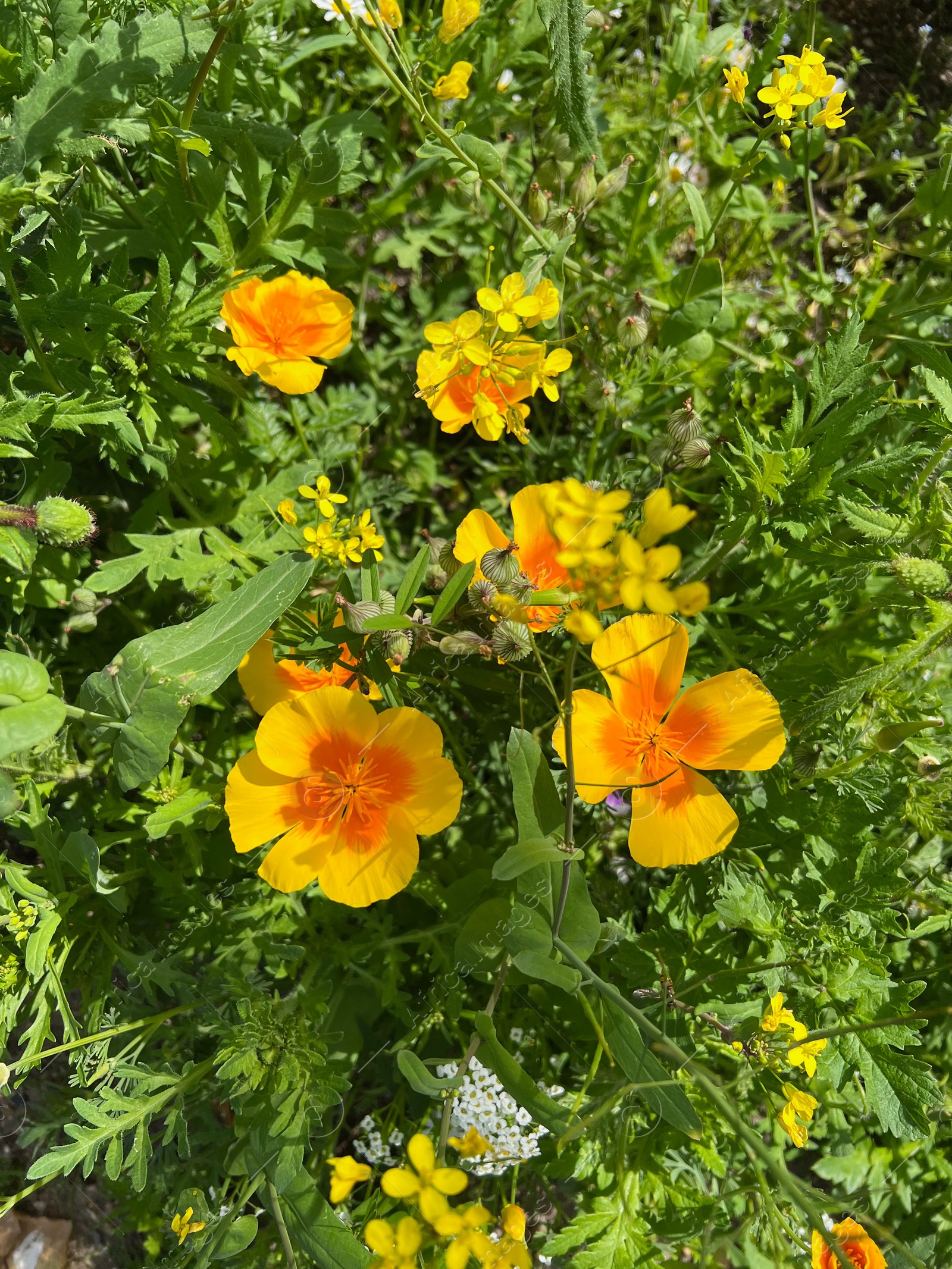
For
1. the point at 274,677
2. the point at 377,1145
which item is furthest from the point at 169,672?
the point at 377,1145

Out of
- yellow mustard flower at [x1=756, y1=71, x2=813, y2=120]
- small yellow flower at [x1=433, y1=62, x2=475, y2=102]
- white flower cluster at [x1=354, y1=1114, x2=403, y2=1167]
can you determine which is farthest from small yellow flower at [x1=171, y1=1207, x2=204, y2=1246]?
yellow mustard flower at [x1=756, y1=71, x2=813, y2=120]

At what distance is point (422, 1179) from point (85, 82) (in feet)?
7.24

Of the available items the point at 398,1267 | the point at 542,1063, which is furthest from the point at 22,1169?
the point at 398,1267

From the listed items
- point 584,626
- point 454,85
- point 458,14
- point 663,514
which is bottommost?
point 584,626

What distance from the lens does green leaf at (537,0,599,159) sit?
2049 mm

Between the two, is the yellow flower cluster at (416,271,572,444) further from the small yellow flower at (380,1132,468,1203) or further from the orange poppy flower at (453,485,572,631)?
the small yellow flower at (380,1132,468,1203)

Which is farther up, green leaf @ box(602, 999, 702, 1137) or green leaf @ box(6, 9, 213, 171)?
green leaf @ box(6, 9, 213, 171)

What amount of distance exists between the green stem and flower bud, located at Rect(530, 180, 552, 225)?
166cm

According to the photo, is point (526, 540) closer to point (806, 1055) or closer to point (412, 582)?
point (412, 582)

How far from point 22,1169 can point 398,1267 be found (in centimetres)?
209

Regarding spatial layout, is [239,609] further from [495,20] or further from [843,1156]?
[843,1156]

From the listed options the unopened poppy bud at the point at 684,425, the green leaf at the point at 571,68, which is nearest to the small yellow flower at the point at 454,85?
the green leaf at the point at 571,68

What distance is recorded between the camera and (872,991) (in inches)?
79.1

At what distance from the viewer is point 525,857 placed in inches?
60.9
